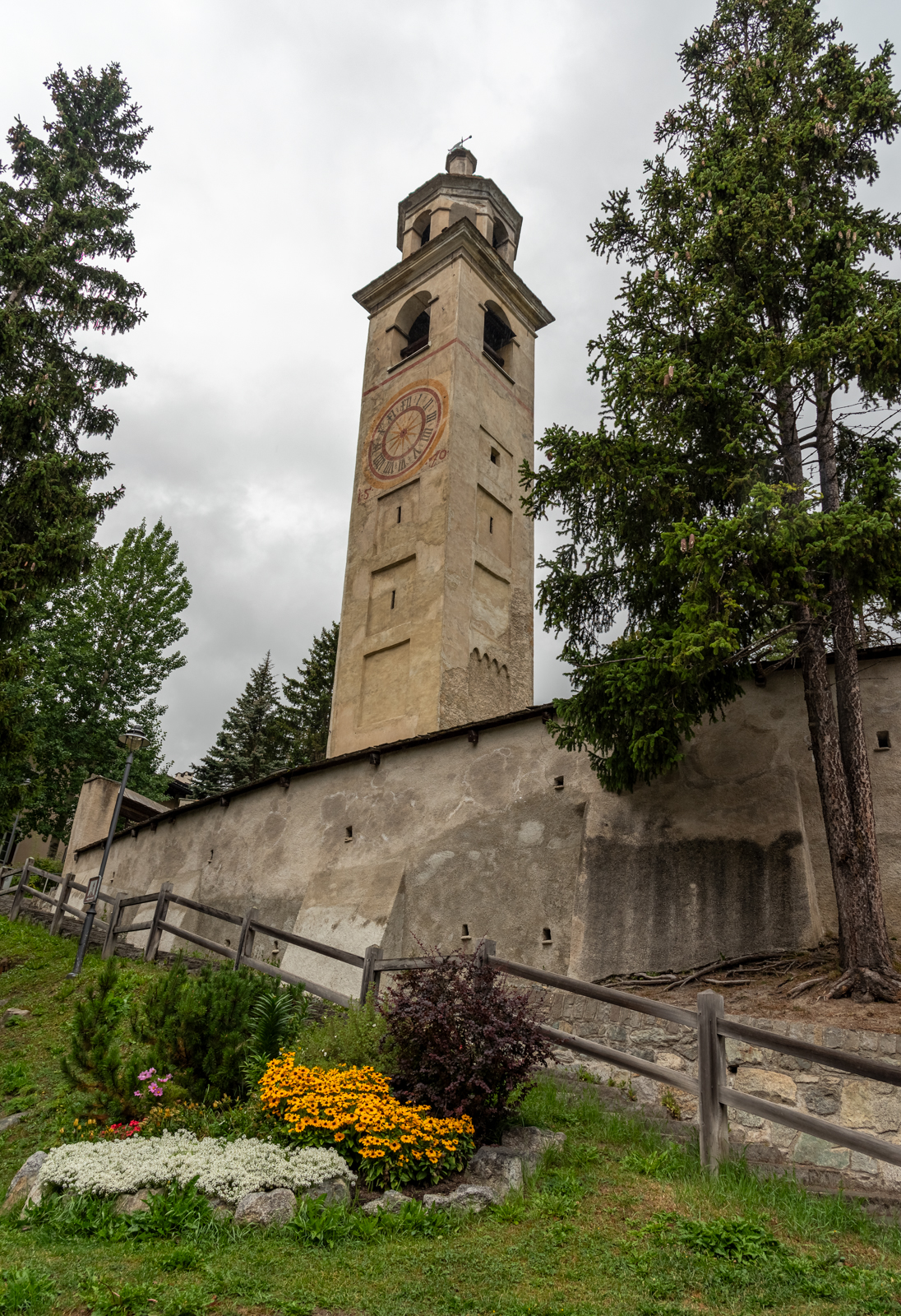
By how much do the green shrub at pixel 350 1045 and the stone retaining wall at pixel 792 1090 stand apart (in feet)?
6.18

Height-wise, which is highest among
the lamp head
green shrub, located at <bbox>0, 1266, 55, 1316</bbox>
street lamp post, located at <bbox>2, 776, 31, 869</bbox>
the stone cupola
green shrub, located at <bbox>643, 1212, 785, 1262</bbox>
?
the stone cupola

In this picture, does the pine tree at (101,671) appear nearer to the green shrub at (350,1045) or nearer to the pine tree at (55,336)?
the pine tree at (55,336)

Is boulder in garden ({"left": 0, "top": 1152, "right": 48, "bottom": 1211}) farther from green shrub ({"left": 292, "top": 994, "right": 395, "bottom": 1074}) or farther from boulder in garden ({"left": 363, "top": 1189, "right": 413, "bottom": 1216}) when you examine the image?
boulder in garden ({"left": 363, "top": 1189, "right": 413, "bottom": 1216})

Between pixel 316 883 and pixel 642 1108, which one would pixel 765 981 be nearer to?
pixel 642 1108

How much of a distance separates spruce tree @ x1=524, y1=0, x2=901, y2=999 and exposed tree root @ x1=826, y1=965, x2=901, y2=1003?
28mm

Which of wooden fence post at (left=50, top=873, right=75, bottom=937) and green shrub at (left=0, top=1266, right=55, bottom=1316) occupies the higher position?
wooden fence post at (left=50, top=873, right=75, bottom=937)

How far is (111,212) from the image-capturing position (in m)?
16.6

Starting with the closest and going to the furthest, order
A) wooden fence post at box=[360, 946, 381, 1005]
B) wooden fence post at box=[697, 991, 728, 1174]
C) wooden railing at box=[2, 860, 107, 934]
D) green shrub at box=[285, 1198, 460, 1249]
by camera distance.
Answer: green shrub at box=[285, 1198, 460, 1249] < wooden fence post at box=[697, 991, 728, 1174] < wooden fence post at box=[360, 946, 381, 1005] < wooden railing at box=[2, 860, 107, 934]

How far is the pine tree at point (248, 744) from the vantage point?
33.2m

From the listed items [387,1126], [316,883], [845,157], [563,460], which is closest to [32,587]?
[316,883]

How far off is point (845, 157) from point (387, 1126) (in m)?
12.8

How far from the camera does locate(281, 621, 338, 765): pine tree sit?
31922 mm

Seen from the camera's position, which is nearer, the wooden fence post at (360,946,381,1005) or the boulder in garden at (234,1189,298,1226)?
the boulder in garden at (234,1189,298,1226)

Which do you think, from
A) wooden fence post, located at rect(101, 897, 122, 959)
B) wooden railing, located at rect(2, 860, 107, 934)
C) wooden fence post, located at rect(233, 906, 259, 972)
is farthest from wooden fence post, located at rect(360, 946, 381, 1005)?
wooden railing, located at rect(2, 860, 107, 934)
